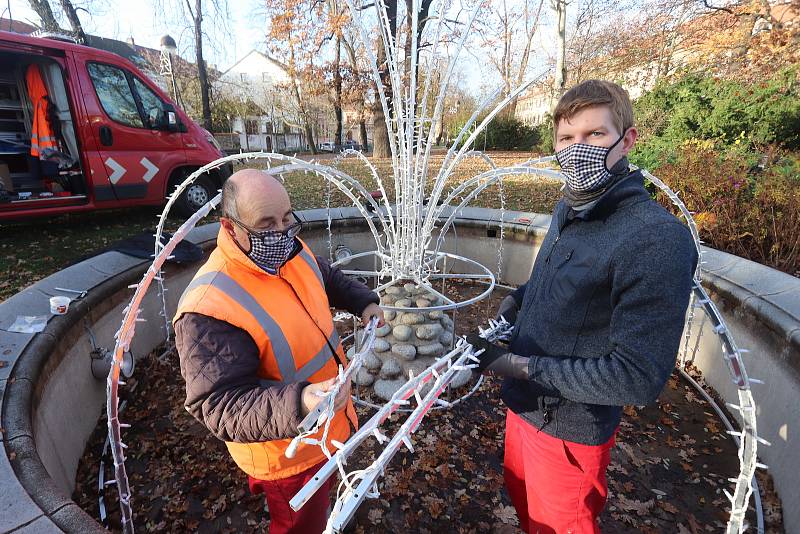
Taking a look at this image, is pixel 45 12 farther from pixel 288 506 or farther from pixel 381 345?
pixel 288 506

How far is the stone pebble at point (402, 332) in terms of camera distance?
3465 millimetres

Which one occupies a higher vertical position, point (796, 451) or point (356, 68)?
point (356, 68)

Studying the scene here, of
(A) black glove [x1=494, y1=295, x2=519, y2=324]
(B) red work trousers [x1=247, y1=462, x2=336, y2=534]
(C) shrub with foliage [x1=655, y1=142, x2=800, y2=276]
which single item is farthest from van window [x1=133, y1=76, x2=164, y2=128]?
(C) shrub with foliage [x1=655, y1=142, x2=800, y2=276]

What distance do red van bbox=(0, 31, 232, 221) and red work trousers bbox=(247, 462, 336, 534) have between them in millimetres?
6227

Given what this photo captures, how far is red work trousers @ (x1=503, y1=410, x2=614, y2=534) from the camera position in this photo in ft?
4.87

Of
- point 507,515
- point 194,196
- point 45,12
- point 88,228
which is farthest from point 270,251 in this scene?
point 45,12

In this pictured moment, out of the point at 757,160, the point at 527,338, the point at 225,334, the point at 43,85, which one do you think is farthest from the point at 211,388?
the point at 757,160

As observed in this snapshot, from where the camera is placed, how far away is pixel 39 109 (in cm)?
Answer: 604

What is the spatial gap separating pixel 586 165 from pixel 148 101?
7.36 metres

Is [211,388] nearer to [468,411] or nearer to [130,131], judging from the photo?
[468,411]

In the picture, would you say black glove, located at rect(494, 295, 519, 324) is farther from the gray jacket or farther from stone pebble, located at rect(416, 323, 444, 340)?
stone pebble, located at rect(416, 323, 444, 340)

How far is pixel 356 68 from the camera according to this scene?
1830cm

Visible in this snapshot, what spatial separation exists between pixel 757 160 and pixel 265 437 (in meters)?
7.81

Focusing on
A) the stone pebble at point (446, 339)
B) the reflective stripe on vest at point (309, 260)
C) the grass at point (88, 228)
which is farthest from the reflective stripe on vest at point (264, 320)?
the grass at point (88, 228)
